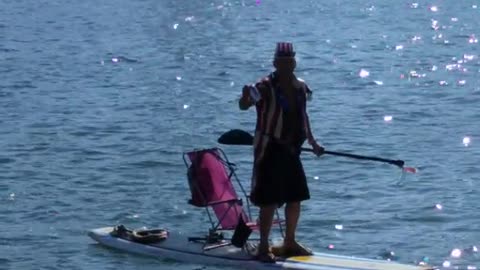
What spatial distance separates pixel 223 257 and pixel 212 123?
30.3 ft

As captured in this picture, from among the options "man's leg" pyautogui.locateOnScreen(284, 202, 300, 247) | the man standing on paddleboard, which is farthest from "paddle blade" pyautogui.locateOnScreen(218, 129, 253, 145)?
"man's leg" pyautogui.locateOnScreen(284, 202, 300, 247)

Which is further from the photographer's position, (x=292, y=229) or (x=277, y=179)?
(x=292, y=229)

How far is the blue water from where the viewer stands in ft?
48.0

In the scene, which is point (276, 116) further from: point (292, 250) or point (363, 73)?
point (363, 73)

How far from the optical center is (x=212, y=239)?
1298cm

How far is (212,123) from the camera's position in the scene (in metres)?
21.7

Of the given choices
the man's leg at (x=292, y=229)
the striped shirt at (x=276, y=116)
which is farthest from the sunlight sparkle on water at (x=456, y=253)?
the striped shirt at (x=276, y=116)

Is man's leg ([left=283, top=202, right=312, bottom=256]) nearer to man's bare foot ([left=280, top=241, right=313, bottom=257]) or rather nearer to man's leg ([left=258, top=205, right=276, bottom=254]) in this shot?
man's bare foot ([left=280, top=241, right=313, bottom=257])

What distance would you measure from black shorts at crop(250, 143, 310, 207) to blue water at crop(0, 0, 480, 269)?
3.34ft

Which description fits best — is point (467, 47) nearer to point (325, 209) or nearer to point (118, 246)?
point (325, 209)

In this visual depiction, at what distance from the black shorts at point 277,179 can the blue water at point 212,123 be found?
102 cm

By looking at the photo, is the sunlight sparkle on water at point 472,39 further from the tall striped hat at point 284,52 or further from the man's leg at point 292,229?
the tall striped hat at point 284,52

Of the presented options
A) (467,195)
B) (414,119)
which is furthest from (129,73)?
(467,195)

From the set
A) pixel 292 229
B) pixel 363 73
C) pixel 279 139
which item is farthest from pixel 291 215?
pixel 363 73
